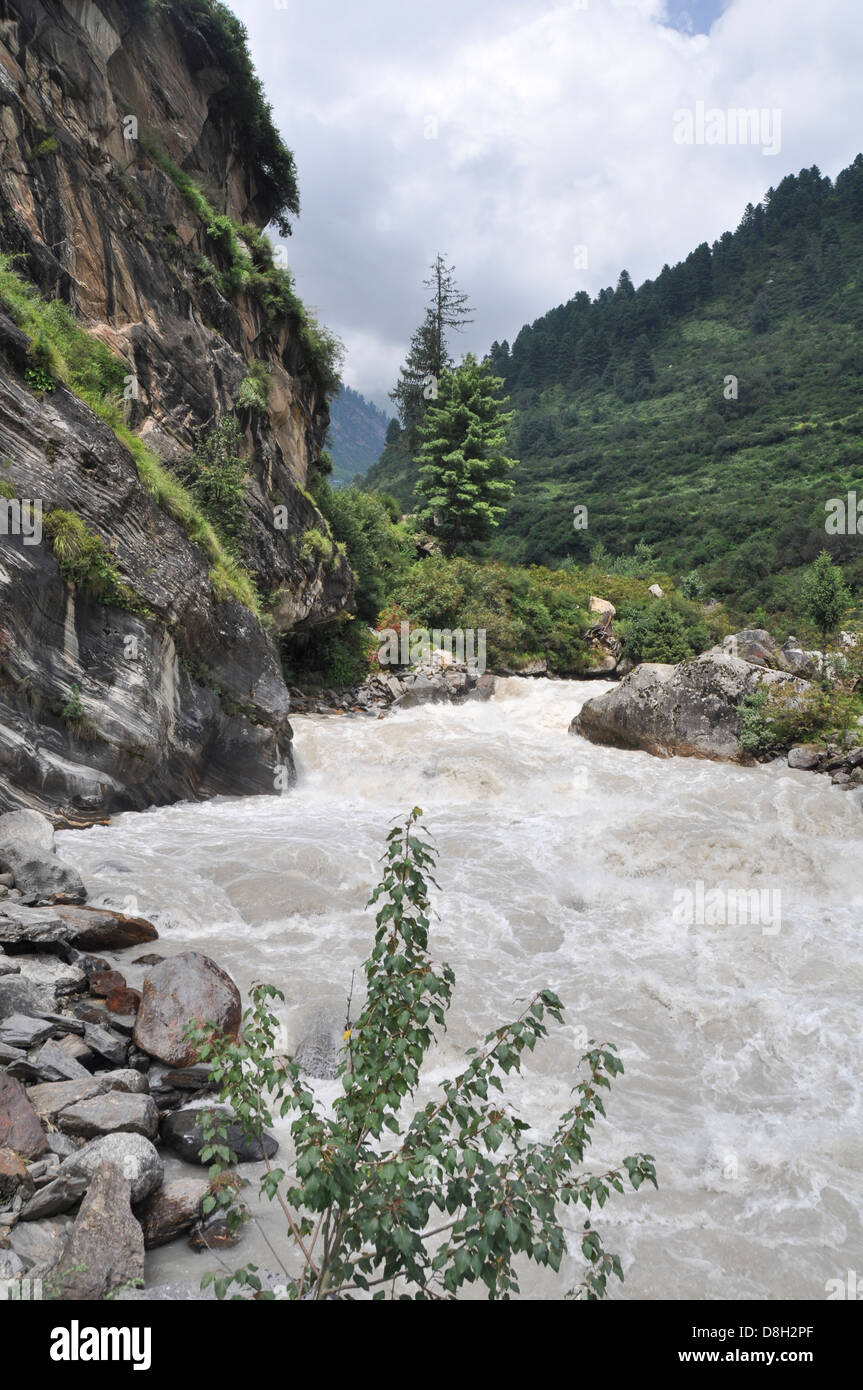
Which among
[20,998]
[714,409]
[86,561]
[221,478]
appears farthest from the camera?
[714,409]

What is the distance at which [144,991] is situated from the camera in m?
5.03

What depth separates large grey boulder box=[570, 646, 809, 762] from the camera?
52.7ft

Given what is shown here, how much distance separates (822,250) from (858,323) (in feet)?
83.4

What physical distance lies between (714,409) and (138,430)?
262ft

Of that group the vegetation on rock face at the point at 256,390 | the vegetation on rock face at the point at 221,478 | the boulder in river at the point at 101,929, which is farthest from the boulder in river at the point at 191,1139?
the vegetation on rock face at the point at 256,390

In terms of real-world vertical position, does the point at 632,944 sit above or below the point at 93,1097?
below

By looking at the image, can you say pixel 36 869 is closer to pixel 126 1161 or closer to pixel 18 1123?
pixel 18 1123

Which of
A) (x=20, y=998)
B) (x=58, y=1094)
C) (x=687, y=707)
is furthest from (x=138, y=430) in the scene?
(x=58, y=1094)

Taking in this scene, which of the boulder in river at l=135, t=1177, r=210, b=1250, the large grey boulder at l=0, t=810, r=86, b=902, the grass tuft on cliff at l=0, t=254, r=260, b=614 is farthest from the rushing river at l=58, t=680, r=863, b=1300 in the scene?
the grass tuft on cliff at l=0, t=254, r=260, b=614

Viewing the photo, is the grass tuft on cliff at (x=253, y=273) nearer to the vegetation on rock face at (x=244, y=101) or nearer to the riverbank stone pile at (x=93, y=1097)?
the vegetation on rock face at (x=244, y=101)

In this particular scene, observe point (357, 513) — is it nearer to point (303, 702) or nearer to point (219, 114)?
point (303, 702)

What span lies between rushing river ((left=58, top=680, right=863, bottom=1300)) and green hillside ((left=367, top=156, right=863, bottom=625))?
31.9 metres

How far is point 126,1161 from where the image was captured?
135 inches

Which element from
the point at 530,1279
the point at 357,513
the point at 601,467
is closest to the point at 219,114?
the point at 357,513
